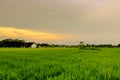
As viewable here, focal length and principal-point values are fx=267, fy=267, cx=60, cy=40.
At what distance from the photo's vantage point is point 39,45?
14225 cm

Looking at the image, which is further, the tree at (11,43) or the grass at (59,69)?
the tree at (11,43)

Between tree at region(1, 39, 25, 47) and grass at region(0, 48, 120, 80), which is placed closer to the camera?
grass at region(0, 48, 120, 80)

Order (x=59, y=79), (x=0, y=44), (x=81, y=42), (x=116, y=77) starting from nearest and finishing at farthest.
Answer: (x=59, y=79), (x=116, y=77), (x=81, y=42), (x=0, y=44)

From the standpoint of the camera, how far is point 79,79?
5.18m

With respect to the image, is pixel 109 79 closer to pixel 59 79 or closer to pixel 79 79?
pixel 79 79

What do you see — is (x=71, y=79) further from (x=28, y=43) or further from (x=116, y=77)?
(x=28, y=43)

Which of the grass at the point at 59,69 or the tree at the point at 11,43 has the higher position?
the tree at the point at 11,43

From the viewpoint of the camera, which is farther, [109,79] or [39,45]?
[39,45]

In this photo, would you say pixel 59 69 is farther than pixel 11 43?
No

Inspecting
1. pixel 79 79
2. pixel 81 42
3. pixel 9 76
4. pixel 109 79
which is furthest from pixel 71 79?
pixel 81 42

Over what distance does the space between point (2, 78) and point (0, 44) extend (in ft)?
372

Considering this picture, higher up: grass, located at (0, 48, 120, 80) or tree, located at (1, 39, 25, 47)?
tree, located at (1, 39, 25, 47)

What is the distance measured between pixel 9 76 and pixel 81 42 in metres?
91.3

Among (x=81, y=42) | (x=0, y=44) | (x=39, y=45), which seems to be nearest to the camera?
(x=81, y=42)
